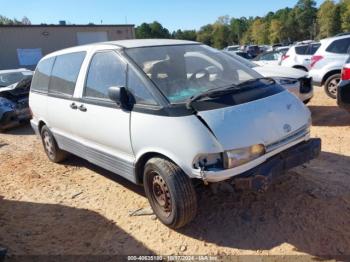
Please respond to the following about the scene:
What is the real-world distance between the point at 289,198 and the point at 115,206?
203cm

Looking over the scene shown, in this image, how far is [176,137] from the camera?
3289mm

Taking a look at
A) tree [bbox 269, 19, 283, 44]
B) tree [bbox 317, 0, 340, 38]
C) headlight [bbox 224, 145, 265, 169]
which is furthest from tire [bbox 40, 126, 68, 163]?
tree [bbox 269, 19, 283, 44]

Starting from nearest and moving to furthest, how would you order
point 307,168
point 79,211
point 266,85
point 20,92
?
1. point 266,85
2. point 79,211
3. point 307,168
4. point 20,92

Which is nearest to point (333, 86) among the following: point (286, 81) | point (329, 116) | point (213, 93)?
point (329, 116)

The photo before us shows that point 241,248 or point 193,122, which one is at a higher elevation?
point 193,122

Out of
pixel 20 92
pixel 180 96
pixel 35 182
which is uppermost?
pixel 180 96

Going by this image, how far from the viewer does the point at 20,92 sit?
978 cm

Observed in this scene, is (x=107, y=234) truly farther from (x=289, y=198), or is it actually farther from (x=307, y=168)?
(x=307, y=168)

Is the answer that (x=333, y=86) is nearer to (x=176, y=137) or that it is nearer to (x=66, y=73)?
(x=66, y=73)

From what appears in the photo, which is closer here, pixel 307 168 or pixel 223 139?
pixel 223 139

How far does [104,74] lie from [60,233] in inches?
72.9

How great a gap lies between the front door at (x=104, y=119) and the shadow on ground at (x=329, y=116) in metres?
4.49

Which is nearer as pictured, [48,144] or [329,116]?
[48,144]

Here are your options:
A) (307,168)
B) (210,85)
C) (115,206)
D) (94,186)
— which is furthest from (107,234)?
(307,168)
